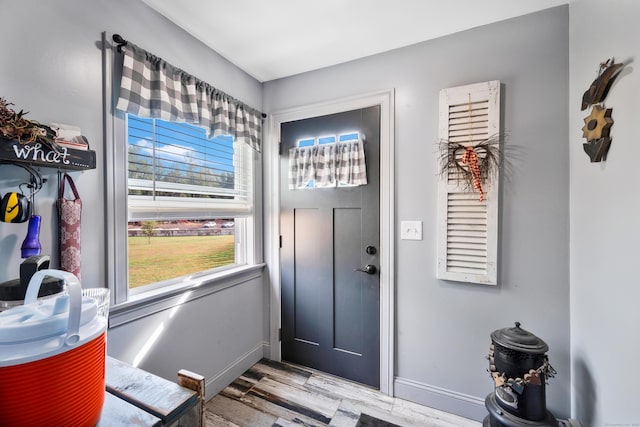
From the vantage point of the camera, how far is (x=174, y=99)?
1.67m

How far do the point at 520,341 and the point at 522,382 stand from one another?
19cm

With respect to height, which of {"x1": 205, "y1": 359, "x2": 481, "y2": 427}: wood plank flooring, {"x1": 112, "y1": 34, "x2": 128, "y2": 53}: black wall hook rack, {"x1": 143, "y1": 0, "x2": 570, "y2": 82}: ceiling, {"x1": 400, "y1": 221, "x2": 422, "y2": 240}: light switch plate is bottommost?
{"x1": 205, "y1": 359, "x2": 481, "y2": 427}: wood plank flooring

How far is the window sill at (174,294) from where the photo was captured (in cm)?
144

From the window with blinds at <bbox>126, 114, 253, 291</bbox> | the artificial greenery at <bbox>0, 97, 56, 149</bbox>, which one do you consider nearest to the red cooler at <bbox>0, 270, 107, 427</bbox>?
the artificial greenery at <bbox>0, 97, 56, 149</bbox>

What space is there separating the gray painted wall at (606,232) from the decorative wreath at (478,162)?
14.2 inches

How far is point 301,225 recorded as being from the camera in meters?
2.35

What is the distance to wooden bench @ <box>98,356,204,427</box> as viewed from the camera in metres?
0.77

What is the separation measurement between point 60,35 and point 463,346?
274 cm

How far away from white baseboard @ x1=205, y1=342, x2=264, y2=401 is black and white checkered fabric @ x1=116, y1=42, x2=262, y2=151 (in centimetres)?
174

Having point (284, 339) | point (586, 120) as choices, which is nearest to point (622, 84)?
point (586, 120)

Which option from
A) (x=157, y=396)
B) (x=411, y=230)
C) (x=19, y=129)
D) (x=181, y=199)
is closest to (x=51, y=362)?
(x=157, y=396)

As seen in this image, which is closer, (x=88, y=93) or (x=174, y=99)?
(x=88, y=93)

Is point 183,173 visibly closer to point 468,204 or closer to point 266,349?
point 266,349

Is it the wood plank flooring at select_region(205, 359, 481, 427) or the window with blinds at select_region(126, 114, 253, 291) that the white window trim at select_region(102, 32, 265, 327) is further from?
the wood plank flooring at select_region(205, 359, 481, 427)
